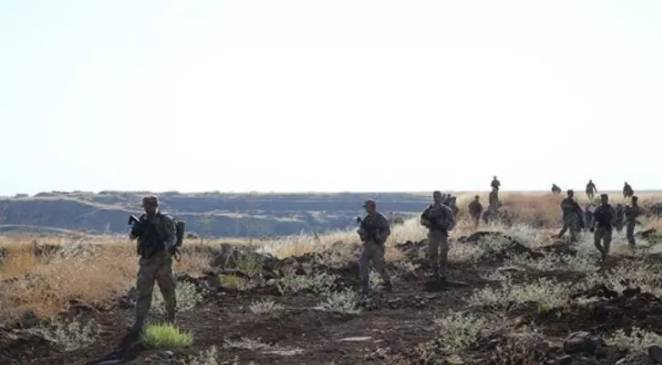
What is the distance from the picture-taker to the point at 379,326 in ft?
39.1

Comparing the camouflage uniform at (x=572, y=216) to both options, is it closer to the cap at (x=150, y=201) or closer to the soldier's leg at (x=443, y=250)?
the soldier's leg at (x=443, y=250)

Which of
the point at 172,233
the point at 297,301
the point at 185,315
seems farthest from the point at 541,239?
the point at 172,233

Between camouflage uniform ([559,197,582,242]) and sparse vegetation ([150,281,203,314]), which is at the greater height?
camouflage uniform ([559,197,582,242])

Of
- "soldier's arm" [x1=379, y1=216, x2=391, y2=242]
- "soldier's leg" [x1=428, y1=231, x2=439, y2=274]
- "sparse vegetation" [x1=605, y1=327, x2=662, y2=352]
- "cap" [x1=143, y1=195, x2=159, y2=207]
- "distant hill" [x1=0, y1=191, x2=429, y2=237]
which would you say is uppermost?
"cap" [x1=143, y1=195, x2=159, y2=207]

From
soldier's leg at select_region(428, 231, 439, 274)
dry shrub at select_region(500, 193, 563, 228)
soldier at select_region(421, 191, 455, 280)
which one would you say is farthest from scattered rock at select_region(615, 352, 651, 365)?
dry shrub at select_region(500, 193, 563, 228)

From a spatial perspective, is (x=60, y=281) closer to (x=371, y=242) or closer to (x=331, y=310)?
(x=331, y=310)

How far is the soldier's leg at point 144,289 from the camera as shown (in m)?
11.0

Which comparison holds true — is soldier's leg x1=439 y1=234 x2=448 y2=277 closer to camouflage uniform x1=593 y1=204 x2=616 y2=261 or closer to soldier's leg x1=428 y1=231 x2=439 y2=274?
soldier's leg x1=428 y1=231 x2=439 y2=274

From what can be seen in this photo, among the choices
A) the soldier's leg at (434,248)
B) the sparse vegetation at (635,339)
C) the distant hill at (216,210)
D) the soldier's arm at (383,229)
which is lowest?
the distant hill at (216,210)

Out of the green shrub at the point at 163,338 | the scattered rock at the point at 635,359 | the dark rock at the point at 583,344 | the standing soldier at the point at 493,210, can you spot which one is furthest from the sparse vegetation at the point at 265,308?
the standing soldier at the point at 493,210

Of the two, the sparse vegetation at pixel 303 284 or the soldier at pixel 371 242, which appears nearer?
the soldier at pixel 371 242

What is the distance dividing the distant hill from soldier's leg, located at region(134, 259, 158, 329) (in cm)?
5245

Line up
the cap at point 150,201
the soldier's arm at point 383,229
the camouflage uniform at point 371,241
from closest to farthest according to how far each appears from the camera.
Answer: the cap at point 150,201 → the camouflage uniform at point 371,241 → the soldier's arm at point 383,229

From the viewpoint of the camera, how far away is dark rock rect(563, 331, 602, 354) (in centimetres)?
829
